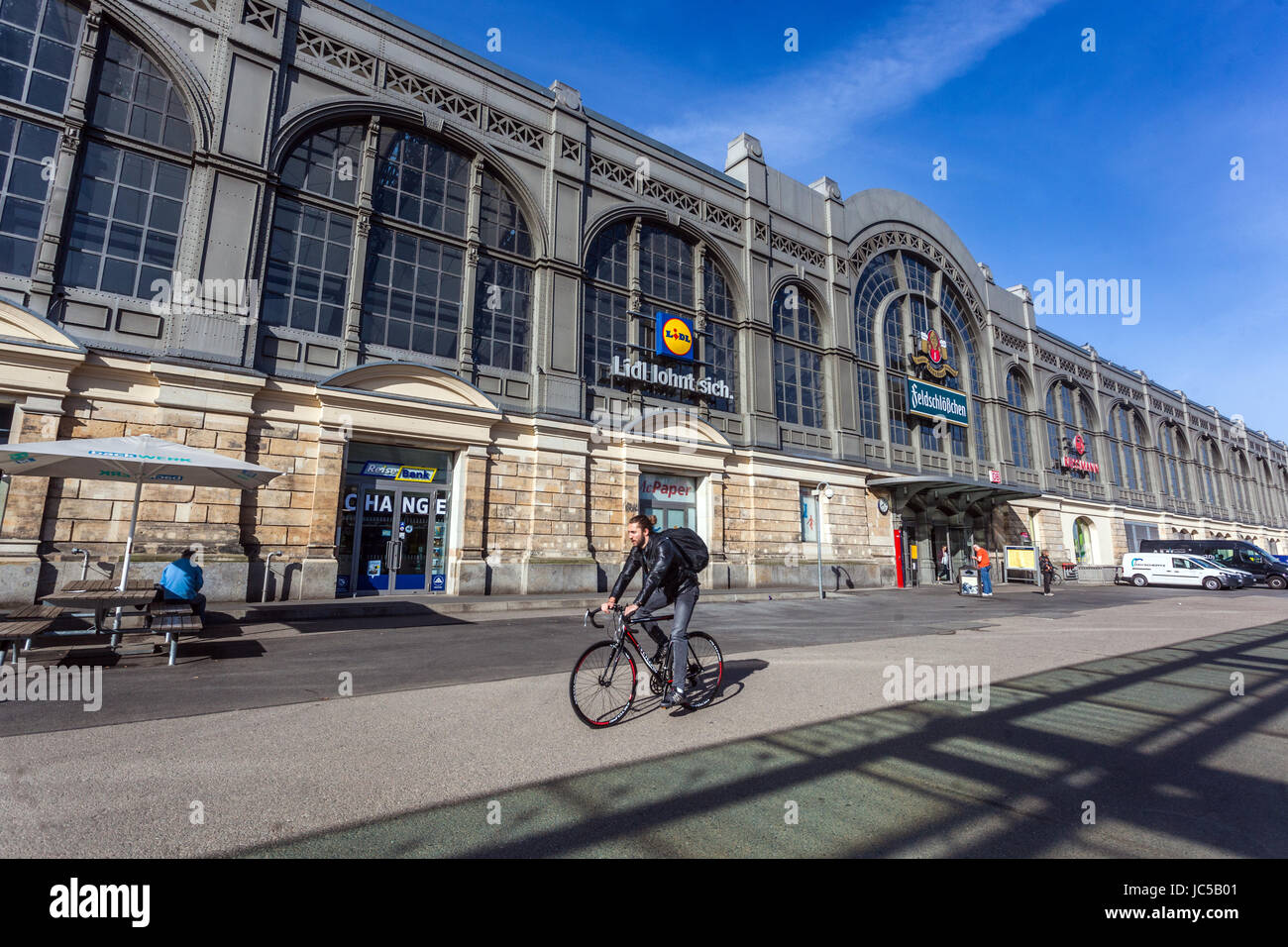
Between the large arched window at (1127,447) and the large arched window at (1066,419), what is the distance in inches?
115

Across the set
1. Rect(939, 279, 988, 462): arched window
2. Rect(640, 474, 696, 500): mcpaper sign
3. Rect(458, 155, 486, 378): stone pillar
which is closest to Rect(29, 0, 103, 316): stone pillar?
Rect(458, 155, 486, 378): stone pillar

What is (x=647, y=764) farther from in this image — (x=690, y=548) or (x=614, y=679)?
(x=690, y=548)

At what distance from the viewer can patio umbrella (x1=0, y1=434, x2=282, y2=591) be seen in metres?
7.25

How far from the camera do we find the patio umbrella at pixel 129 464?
725cm

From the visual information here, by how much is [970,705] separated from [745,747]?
8.55ft

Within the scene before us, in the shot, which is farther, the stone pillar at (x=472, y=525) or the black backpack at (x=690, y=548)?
the stone pillar at (x=472, y=525)

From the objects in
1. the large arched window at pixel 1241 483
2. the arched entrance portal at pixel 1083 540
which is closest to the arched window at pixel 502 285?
the arched entrance portal at pixel 1083 540

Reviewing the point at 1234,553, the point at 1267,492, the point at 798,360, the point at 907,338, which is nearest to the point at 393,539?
the point at 798,360

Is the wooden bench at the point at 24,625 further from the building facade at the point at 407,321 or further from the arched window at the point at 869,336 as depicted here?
the arched window at the point at 869,336

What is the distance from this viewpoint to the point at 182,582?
800cm

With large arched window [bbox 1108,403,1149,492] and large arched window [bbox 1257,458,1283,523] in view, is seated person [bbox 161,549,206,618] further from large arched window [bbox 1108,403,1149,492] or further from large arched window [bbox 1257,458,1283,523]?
large arched window [bbox 1257,458,1283,523]

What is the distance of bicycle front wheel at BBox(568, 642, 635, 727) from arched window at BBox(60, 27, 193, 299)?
1432 cm

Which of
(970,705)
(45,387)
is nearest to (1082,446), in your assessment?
(970,705)

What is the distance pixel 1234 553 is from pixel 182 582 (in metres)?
49.2
